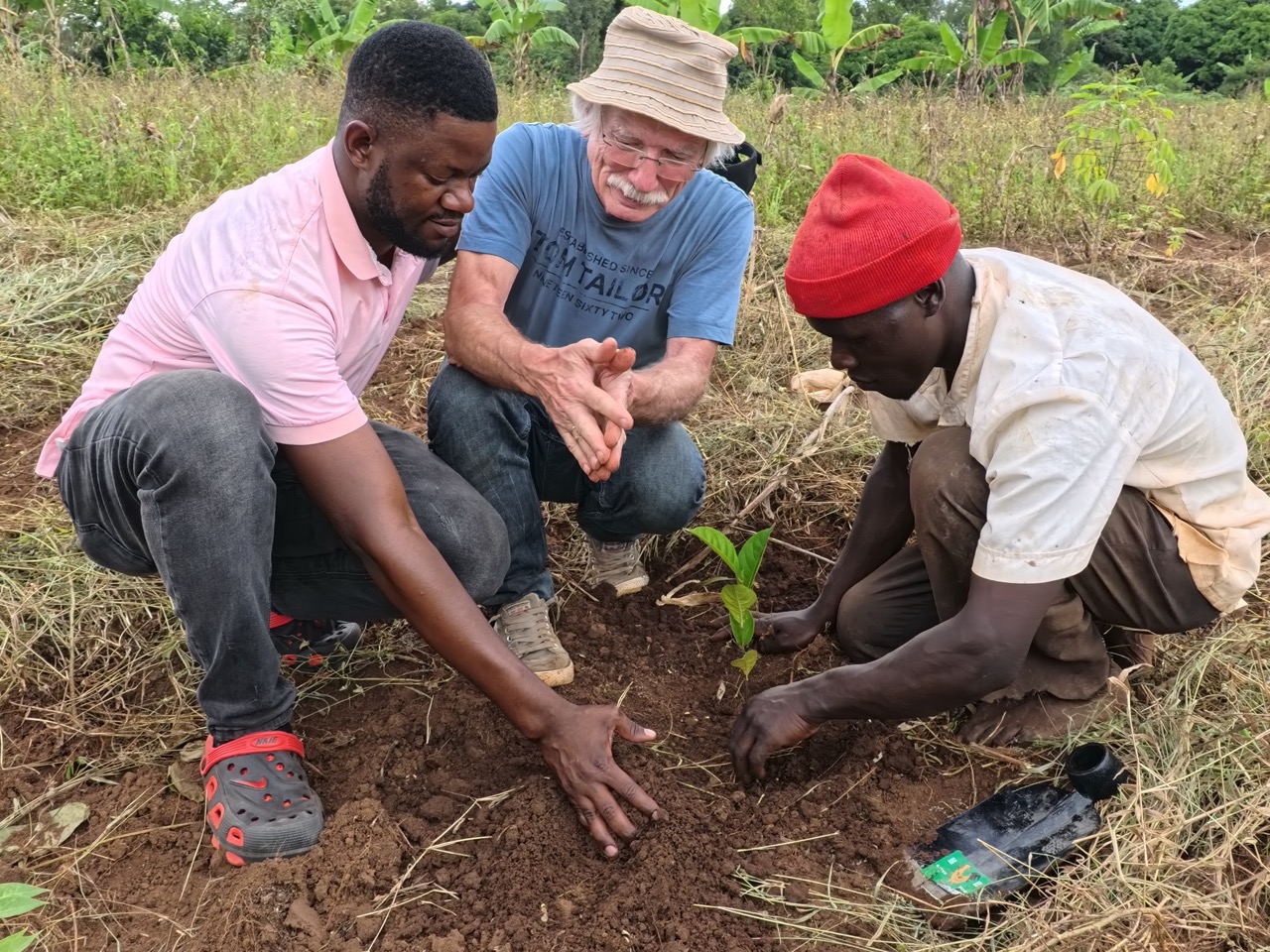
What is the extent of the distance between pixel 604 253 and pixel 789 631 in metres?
1.04

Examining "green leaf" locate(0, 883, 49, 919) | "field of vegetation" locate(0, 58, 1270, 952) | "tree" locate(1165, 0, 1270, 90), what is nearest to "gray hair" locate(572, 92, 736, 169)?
"field of vegetation" locate(0, 58, 1270, 952)

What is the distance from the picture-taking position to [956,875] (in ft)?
5.70

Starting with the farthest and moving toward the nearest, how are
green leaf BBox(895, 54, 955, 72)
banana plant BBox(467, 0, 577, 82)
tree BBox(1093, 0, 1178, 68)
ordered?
tree BBox(1093, 0, 1178, 68)
green leaf BBox(895, 54, 955, 72)
banana plant BBox(467, 0, 577, 82)

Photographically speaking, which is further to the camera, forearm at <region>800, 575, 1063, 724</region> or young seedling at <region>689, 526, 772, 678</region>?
young seedling at <region>689, 526, 772, 678</region>

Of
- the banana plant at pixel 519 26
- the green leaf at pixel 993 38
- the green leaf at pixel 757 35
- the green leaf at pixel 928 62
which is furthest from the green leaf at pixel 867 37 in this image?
the banana plant at pixel 519 26

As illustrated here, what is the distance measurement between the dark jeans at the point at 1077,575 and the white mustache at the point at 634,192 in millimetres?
893

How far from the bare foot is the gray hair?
145 centimetres

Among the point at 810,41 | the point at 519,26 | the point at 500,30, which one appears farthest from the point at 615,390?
the point at 500,30

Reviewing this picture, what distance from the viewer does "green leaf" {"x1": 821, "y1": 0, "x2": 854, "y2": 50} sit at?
9.15m

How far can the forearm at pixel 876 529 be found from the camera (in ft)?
7.62

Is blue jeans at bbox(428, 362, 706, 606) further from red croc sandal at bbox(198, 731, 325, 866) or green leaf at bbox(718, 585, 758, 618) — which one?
red croc sandal at bbox(198, 731, 325, 866)

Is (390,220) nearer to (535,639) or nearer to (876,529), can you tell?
(535,639)

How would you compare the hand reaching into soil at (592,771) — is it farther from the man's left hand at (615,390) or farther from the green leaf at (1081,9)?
the green leaf at (1081,9)

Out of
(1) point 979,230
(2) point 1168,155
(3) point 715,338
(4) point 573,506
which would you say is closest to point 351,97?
(3) point 715,338
